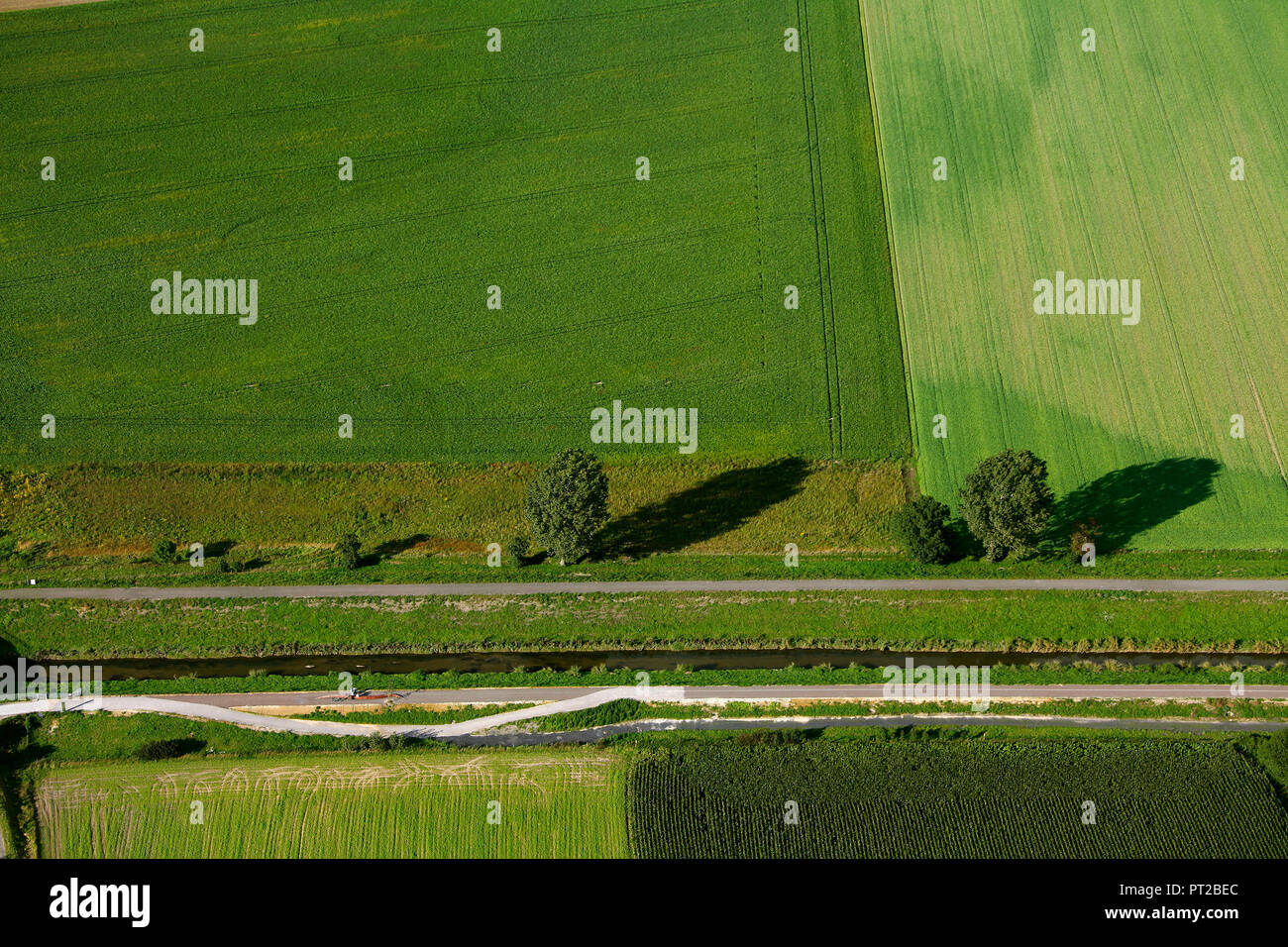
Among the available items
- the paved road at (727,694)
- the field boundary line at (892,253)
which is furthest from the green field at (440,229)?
the paved road at (727,694)

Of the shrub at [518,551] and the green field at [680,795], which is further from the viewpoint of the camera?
the shrub at [518,551]

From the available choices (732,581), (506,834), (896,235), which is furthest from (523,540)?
(896,235)

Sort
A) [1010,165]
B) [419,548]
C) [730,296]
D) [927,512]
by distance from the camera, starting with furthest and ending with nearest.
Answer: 1. [1010,165]
2. [730,296]
3. [419,548]
4. [927,512]

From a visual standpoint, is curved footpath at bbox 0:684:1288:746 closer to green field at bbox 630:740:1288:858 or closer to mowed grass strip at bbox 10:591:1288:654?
green field at bbox 630:740:1288:858

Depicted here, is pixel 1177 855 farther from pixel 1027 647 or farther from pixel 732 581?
pixel 732 581

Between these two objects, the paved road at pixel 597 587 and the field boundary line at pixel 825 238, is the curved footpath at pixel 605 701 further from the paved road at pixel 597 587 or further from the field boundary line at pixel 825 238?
the field boundary line at pixel 825 238

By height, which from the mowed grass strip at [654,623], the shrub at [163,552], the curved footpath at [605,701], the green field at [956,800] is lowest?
the green field at [956,800]
